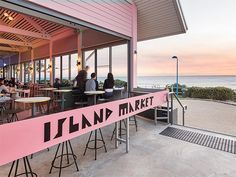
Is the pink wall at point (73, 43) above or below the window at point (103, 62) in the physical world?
above

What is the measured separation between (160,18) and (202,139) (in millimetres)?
4513

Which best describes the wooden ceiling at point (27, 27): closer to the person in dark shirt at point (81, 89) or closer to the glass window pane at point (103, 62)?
the glass window pane at point (103, 62)

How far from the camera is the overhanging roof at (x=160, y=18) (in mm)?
5523

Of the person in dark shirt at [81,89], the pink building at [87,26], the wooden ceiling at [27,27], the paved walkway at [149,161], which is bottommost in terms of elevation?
the paved walkway at [149,161]

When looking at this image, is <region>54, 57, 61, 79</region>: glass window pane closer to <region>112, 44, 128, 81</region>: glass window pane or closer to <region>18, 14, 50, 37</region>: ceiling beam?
<region>18, 14, 50, 37</region>: ceiling beam

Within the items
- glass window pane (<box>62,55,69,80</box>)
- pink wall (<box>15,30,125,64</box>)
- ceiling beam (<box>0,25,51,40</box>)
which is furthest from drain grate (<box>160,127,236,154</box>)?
ceiling beam (<box>0,25,51,40</box>)

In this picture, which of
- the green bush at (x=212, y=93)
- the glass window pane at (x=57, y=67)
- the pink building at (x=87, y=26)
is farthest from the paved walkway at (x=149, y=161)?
the green bush at (x=212, y=93)

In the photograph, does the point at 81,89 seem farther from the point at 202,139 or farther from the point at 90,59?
the point at 90,59

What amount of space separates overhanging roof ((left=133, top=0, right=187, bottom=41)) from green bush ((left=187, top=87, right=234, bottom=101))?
9.30 meters

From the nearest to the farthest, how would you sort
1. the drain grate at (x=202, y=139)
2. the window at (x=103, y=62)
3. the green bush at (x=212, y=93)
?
the drain grate at (x=202, y=139)
the window at (x=103, y=62)
the green bush at (x=212, y=93)

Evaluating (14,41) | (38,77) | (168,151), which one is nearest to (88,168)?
(168,151)

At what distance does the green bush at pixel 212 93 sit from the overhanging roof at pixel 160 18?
30.5 ft

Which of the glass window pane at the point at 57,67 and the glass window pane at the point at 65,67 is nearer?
the glass window pane at the point at 65,67

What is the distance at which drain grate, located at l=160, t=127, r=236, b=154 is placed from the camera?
3273mm
